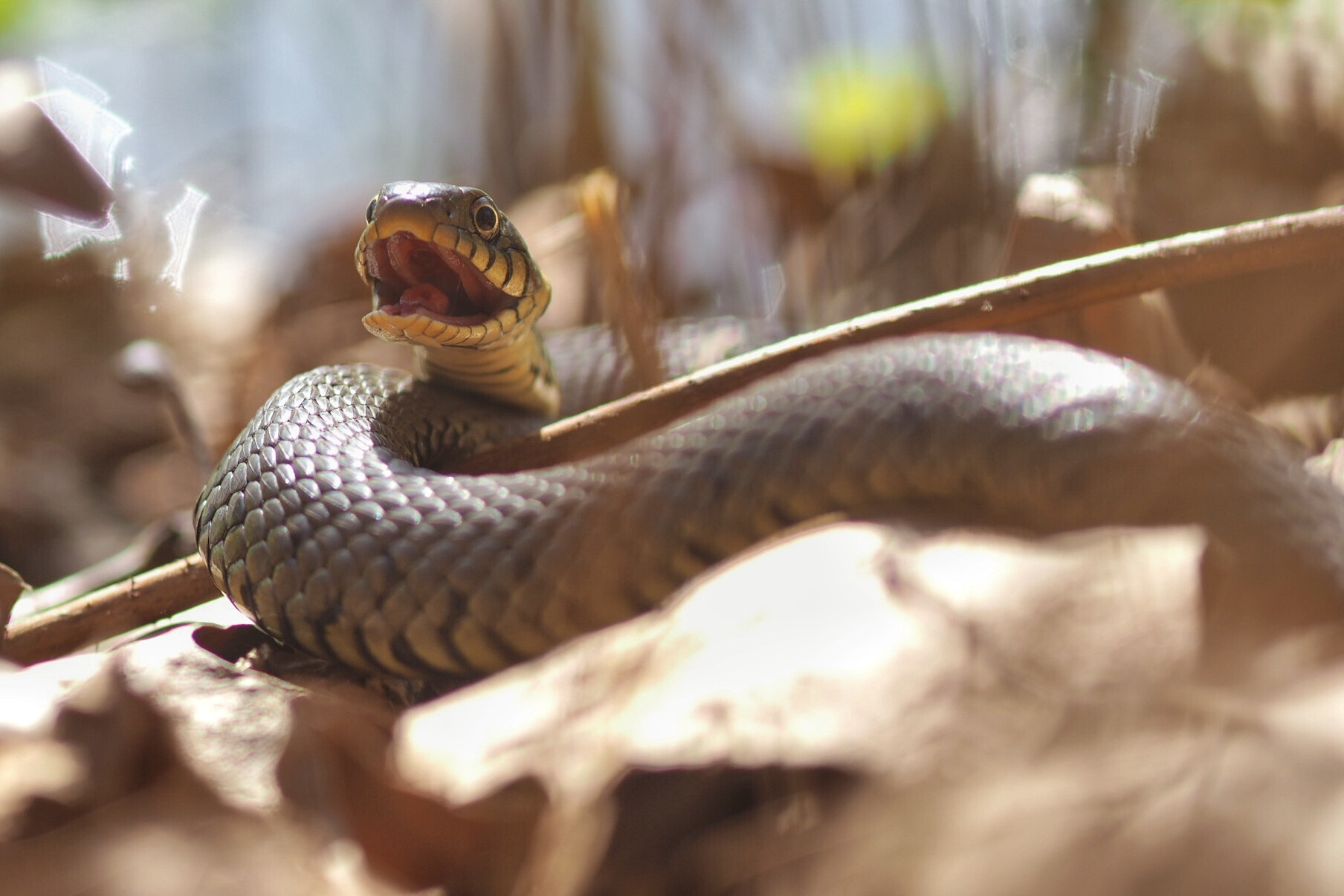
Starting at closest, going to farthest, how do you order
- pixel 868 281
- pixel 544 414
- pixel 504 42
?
pixel 544 414
pixel 868 281
pixel 504 42

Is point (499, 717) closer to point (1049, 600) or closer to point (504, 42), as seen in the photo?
point (1049, 600)

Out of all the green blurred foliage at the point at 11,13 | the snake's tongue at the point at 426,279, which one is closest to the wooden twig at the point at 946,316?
the snake's tongue at the point at 426,279

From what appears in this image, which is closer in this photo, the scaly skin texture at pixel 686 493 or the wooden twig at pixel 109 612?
the scaly skin texture at pixel 686 493

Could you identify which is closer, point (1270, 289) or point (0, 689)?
point (0, 689)

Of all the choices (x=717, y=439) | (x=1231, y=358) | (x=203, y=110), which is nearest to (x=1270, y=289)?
(x=1231, y=358)

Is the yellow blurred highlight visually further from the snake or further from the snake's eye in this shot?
the snake

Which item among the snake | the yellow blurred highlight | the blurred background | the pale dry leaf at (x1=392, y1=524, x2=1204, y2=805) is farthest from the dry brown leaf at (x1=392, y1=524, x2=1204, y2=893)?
the yellow blurred highlight

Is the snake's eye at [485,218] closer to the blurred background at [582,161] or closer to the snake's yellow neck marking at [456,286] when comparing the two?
the snake's yellow neck marking at [456,286]
